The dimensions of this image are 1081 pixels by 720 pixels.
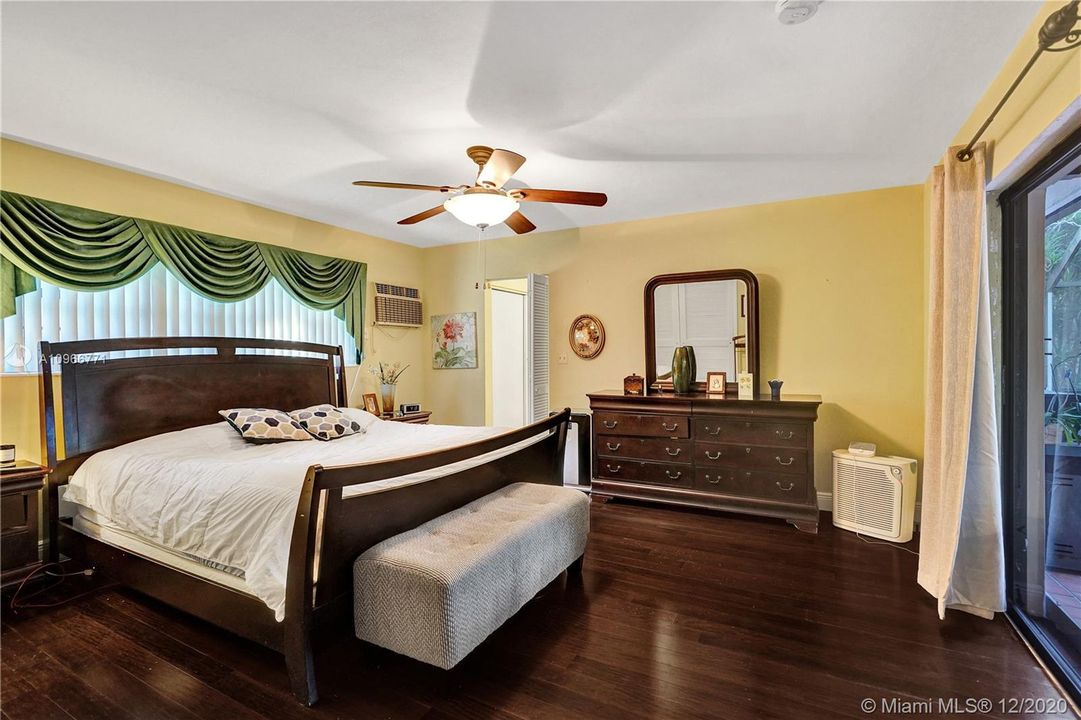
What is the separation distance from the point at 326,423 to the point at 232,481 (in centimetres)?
129

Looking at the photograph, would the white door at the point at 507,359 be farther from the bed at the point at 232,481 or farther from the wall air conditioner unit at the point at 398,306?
the bed at the point at 232,481

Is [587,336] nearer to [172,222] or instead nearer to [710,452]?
[710,452]

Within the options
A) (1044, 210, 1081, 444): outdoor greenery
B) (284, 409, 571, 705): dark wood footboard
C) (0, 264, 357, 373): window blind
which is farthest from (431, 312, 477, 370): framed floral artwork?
(1044, 210, 1081, 444): outdoor greenery

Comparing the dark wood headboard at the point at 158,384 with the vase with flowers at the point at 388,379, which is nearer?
the dark wood headboard at the point at 158,384

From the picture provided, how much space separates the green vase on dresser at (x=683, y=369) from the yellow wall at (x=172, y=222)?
286cm

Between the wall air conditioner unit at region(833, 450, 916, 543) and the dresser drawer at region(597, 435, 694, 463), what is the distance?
1.07m

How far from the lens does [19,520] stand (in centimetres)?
259

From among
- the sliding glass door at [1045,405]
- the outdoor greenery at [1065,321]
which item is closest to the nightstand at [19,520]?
the sliding glass door at [1045,405]

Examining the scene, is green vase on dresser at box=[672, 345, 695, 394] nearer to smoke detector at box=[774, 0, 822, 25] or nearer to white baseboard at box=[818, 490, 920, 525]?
white baseboard at box=[818, 490, 920, 525]

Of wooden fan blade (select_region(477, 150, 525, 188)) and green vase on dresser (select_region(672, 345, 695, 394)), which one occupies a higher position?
wooden fan blade (select_region(477, 150, 525, 188))

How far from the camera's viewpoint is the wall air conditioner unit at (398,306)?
500 centimetres

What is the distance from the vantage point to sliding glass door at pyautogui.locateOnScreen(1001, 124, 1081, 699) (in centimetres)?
189

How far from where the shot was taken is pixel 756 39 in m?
1.88

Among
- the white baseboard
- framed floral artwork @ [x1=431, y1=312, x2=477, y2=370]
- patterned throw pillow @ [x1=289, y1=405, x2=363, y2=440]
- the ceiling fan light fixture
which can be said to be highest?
the ceiling fan light fixture
